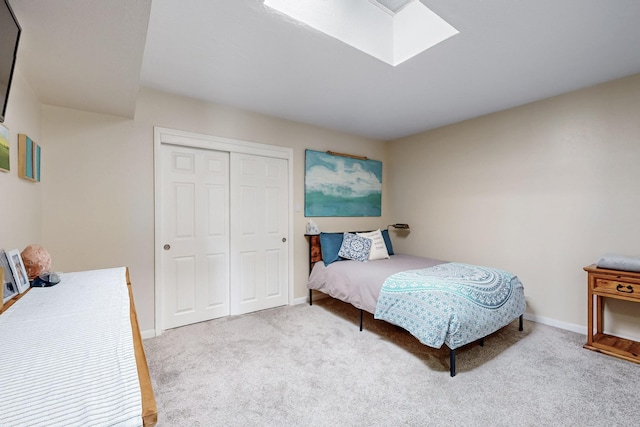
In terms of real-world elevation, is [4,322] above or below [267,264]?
above

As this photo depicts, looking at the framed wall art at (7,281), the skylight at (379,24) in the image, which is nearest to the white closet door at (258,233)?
the skylight at (379,24)

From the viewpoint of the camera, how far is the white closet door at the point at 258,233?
3213 mm

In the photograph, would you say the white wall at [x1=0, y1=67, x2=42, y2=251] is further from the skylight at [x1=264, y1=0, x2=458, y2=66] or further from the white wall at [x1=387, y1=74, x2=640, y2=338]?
the white wall at [x1=387, y1=74, x2=640, y2=338]

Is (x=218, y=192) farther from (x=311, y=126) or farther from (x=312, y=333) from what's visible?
(x=312, y=333)

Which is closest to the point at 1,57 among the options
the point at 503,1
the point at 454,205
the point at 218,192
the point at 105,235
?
the point at 105,235

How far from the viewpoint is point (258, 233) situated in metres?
3.38

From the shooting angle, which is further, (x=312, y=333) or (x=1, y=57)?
(x=312, y=333)

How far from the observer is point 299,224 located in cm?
368

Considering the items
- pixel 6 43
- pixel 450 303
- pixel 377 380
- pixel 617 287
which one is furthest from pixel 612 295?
pixel 6 43

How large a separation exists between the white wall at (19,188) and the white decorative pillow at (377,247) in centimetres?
308

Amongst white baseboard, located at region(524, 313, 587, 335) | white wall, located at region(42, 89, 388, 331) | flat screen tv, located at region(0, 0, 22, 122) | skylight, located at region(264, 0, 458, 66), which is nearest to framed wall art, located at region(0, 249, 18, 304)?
flat screen tv, located at region(0, 0, 22, 122)

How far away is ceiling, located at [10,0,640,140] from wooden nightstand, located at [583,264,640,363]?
68.4 inches

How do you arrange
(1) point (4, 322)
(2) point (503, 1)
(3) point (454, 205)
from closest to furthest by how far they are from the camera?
(1) point (4, 322) → (2) point (503, 1) → (3) point (454, 205)

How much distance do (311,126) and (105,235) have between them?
2.63 metres
